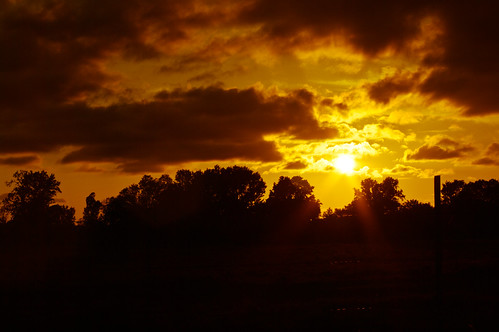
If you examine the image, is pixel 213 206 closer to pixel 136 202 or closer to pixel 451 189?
pixel 136 202

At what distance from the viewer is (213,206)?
280 ft

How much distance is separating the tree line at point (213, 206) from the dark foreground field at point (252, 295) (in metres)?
27.5

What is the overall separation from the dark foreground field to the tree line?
1084 inches

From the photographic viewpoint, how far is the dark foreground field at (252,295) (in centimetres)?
1538

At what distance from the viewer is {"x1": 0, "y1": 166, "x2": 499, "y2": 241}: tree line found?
66312mm

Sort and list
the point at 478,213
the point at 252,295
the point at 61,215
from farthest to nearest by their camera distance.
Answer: the point at 61,215 < the point at 478,213 < the point at 252,295

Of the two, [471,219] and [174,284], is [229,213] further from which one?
[174,284]

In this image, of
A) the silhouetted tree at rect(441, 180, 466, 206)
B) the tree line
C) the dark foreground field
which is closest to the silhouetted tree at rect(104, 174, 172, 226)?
the tree line

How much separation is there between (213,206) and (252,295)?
210ft

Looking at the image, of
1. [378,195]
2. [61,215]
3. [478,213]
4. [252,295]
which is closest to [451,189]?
[378,195]

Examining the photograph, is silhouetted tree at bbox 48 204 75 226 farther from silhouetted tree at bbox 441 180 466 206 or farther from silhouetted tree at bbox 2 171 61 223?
silhouetted tree at bbox 441 180 466 206

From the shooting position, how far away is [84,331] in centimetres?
1473

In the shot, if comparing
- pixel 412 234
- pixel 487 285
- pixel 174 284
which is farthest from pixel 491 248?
pixel 174 284

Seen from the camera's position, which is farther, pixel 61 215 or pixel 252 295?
pixel 61 215
